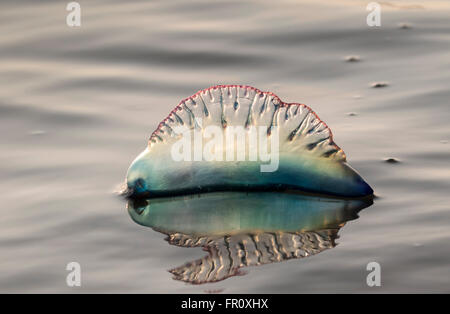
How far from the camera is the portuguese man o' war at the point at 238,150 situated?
116 inches

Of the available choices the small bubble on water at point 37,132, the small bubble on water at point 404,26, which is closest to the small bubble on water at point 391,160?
the small bubble on water at point 37,132

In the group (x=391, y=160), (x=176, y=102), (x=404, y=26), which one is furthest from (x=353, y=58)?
(x=391, y=160)

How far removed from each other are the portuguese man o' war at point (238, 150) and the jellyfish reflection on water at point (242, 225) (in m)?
0.04

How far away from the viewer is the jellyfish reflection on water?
2.51 meters

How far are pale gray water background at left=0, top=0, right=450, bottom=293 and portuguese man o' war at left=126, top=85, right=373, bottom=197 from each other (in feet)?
0.60

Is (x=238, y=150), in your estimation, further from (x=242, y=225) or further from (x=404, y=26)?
→ (x=404, y=26)

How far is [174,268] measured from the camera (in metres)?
2.49

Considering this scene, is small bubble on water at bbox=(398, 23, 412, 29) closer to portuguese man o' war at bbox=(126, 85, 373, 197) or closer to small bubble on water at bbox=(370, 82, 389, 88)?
small bubble on water at bbox=(370, 82, 389, 88)

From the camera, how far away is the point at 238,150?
2.97 meters

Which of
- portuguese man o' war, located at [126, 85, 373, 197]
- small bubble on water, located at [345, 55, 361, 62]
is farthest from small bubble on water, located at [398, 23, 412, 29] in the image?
portuguese man o' war, located at [126, 85, 373, 197]

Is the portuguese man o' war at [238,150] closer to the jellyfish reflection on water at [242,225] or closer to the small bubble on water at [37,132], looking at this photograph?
the jellyfish reflection on water at [242,225]

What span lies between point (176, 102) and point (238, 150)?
36.5 inches

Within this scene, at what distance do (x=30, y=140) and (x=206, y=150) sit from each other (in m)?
0.87

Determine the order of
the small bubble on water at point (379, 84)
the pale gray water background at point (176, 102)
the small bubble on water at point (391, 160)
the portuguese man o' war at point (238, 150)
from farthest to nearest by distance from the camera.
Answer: the small bubble on water at point (379, 84) < the small bubble on water at point (391, 160) < the portuguese man o' war at point (238, 150) < the pale gray water background at point (176, 102)
